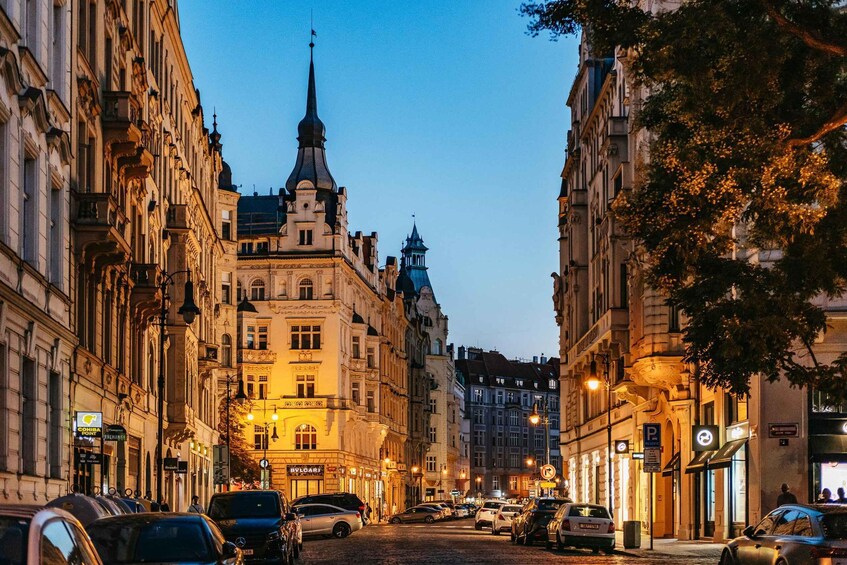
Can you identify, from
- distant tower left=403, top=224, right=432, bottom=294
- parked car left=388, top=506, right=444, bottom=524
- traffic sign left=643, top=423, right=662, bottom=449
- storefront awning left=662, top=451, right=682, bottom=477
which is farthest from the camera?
distant tower left=403, top=224, right=432, bottom=294

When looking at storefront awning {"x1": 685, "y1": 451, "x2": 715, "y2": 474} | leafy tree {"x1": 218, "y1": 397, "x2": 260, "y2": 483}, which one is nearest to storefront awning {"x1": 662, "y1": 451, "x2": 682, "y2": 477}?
storefront awning {"x1": 685, "y1": 451, "x2": 715, "y2": 474}

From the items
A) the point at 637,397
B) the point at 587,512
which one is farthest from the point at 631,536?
the point at 637,397

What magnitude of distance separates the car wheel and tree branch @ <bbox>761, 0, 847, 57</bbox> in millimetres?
40072

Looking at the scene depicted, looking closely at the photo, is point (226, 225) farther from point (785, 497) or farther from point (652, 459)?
point (785, 497)

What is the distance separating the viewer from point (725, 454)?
42.2 metres

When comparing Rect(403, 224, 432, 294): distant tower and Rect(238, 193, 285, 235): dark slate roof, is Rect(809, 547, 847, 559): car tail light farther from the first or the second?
Rect(403, 224, 432, 294): distant tower

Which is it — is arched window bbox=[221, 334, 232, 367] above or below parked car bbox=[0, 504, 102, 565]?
above

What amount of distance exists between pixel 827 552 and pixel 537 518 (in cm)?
2809

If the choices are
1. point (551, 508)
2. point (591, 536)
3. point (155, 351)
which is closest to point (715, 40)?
point (591, 536)

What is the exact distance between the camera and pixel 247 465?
89.1 meters

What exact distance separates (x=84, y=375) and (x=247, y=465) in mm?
57035

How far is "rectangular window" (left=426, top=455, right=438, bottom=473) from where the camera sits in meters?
157

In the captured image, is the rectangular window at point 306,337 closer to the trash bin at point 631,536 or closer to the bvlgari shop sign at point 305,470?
the bvlgari shop sign at point 305,470

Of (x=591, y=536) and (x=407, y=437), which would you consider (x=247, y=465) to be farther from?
(x=591, y=536)
